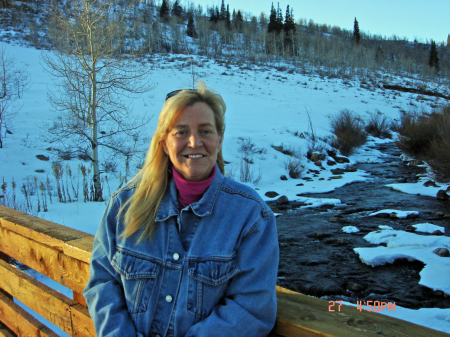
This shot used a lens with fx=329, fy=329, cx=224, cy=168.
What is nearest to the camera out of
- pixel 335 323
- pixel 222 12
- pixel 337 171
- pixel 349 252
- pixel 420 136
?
pixel 335 323

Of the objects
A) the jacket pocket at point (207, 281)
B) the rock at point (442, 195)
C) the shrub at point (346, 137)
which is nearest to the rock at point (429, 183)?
the rock at point (442, 195)

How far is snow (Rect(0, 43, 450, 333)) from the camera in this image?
202 inches

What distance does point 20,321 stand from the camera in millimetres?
2264

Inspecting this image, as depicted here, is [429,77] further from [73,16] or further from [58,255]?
[58,255]

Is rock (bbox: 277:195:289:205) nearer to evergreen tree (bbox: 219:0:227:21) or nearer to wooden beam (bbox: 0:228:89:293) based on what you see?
wooden beam (bbox: 0:228:89:293)

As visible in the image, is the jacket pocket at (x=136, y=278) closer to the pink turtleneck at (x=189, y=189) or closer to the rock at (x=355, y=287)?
the pink turtleneck at (x=189, y=189)

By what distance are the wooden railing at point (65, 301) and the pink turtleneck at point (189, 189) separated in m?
0.57

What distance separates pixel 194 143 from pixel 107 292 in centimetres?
78

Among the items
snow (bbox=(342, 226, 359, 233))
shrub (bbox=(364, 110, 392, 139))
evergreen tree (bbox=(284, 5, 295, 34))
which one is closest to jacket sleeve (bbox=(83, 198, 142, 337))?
snow (bbox=(342, 226, 359, 233))

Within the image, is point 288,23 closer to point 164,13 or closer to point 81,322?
point 164,13

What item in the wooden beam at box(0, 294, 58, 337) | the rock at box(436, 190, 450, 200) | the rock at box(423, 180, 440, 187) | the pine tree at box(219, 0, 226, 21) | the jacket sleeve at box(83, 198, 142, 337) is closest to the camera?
the jacket sleeve at box(83, 198, 142, 337)

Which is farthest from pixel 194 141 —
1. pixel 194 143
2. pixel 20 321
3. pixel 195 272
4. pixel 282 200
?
pixel 282 200

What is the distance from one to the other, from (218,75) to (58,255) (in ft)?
103

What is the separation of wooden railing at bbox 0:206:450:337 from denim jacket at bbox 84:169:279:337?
161mm
